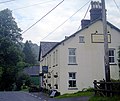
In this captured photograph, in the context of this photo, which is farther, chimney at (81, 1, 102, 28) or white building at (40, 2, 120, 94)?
chimney at (81, 1, 102, 28)

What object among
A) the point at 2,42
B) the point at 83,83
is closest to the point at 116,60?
the point at 83,83

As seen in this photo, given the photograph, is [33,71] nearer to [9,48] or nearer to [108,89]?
[9,48]

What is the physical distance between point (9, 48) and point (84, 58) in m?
22.0

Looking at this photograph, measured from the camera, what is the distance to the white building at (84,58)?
96.7 ft

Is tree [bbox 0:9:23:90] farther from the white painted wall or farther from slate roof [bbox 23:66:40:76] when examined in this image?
the white painted wall

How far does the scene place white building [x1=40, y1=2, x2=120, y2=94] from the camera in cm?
2947

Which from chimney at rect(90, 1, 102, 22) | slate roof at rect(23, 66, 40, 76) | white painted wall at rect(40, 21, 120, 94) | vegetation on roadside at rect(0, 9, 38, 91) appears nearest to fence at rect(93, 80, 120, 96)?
white painted wall at rect(40, 21, 120, 94)

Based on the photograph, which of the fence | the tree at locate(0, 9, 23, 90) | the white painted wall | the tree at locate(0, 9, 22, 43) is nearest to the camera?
the fence

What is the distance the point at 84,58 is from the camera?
30.1 meters

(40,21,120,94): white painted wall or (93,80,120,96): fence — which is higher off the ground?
(40,21,120,94): white painted wall

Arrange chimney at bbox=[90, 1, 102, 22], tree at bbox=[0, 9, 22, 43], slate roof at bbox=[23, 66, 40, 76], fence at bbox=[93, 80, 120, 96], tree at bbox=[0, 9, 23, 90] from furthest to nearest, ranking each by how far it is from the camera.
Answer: slate roof at bbox=[23, 66, 40, 76], tree at bbox=[0, 9, 22, 43], tree at bbox=[0, 9, 23, 90], chimney at bbox=[90, 1, 102, 22], fence at bbox=[93, 80, 120, 96]

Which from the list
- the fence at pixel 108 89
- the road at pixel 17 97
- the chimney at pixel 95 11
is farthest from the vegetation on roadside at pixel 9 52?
the fence at pixel 108 89

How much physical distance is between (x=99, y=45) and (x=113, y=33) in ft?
6.91

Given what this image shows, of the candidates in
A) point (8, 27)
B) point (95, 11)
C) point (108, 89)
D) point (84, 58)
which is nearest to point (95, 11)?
point (95, 11)
